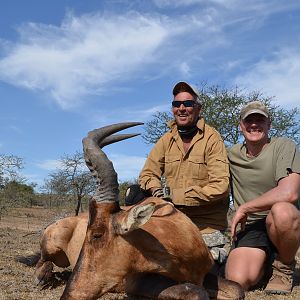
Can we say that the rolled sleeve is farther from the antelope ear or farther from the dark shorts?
the antelope ear

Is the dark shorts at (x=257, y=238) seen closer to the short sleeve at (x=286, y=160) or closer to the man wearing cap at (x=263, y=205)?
the man wearing cap at (x=263, y=205)

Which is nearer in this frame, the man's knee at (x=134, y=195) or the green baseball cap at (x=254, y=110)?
the green baseball cap at (x=254, y=110)

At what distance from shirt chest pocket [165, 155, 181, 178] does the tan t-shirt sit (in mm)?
656

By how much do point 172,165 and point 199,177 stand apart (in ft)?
1.27

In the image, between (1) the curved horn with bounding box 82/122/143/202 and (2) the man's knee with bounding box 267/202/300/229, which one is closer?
(1) the curved horn with bounding box 82/122/143/202

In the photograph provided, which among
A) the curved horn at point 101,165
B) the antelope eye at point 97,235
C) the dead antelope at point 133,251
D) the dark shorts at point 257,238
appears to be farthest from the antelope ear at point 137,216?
the dark shorts at point 257,238

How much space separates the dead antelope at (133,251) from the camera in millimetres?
4133

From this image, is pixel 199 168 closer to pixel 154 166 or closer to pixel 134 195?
pixel 154 166

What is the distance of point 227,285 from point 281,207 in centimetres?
106

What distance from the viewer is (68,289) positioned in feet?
13.5

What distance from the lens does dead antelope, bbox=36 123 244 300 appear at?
4.13 m

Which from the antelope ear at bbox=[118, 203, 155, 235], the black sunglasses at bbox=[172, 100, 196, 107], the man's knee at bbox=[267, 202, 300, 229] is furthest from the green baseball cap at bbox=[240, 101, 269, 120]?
the antelope ear at bbox=[118, 203, 155, 235]

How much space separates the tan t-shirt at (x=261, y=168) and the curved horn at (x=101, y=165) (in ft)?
6.30

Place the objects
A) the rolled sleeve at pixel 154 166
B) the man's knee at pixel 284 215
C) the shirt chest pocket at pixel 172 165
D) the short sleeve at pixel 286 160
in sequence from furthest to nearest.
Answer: the rolled sleeve at pixel 154 166 → the shirt chest pocket at pixel 172 165 → the short sleeve at pixel 286 160 → the man's knee at pixel 284 215
